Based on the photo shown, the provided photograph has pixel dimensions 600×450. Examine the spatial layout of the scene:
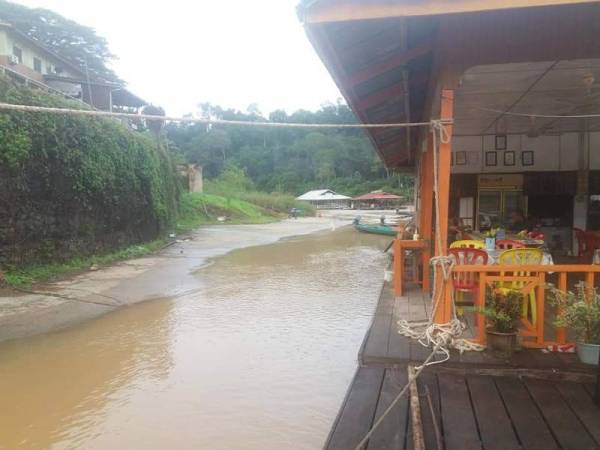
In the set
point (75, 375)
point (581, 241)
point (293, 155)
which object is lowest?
point (75, 375)

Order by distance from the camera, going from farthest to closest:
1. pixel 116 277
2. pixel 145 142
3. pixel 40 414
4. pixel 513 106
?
pixel 145 142 → pixel 116 277 → pixel 513 106 → pixel 40 414

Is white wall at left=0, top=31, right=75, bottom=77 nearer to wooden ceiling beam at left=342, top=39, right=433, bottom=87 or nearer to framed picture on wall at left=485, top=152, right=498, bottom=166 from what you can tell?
framed picture on wall at left=485, top=152, right=498, bottom=166

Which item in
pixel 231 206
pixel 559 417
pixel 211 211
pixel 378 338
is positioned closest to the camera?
pixel 559 417

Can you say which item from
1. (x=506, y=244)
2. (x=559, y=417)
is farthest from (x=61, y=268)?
(x=559, y=417)

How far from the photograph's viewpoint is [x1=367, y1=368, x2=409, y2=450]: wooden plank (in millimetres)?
2695

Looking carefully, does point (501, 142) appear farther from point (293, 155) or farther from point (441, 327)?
point (293, 155)

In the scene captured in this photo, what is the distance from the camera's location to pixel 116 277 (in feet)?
37.3

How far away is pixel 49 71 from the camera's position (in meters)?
27.9

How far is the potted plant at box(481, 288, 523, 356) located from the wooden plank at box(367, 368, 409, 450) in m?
0.75

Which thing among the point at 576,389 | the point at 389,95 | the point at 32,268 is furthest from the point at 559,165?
the point at 32,268

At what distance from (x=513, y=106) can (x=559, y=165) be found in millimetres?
3473

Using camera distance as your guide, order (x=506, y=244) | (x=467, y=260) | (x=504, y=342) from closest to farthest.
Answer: (x=504, y=342) < (x=467, y=260) < (x=506, y=244)

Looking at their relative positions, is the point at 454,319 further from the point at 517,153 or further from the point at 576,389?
the point at 517,153

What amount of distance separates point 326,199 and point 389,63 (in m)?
55.5
